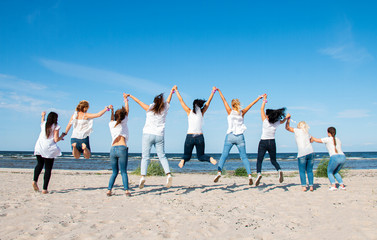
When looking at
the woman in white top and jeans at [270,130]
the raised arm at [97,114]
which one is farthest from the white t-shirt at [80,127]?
the woman in white top and jeans at [270,130]

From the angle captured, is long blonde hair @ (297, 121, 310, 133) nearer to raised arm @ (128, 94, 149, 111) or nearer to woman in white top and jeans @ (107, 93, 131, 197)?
raised arm @ (128, 94, 149, 111)

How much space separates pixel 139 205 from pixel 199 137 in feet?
6.93

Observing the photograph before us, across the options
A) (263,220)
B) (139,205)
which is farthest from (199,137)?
(263,220)

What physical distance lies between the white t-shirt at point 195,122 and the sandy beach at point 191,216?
64.7 inches

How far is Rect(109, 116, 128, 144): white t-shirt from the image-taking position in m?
→ 6.35

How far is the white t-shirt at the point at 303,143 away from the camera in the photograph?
711cm

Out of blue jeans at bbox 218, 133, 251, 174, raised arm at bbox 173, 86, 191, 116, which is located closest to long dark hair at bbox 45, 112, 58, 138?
raised arm at bbox 173, 86, 191, 116

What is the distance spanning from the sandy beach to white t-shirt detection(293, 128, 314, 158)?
1.09 metres

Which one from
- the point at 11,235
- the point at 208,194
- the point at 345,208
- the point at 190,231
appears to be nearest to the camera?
the point at 11,235

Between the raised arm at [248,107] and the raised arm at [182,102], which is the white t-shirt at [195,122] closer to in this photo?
the raised arm at [182,102]

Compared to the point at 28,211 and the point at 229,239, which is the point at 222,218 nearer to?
the point at 229,239

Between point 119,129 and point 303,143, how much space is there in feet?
15.6

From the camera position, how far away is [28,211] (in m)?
4.91

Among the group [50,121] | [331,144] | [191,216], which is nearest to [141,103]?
[50,121]
